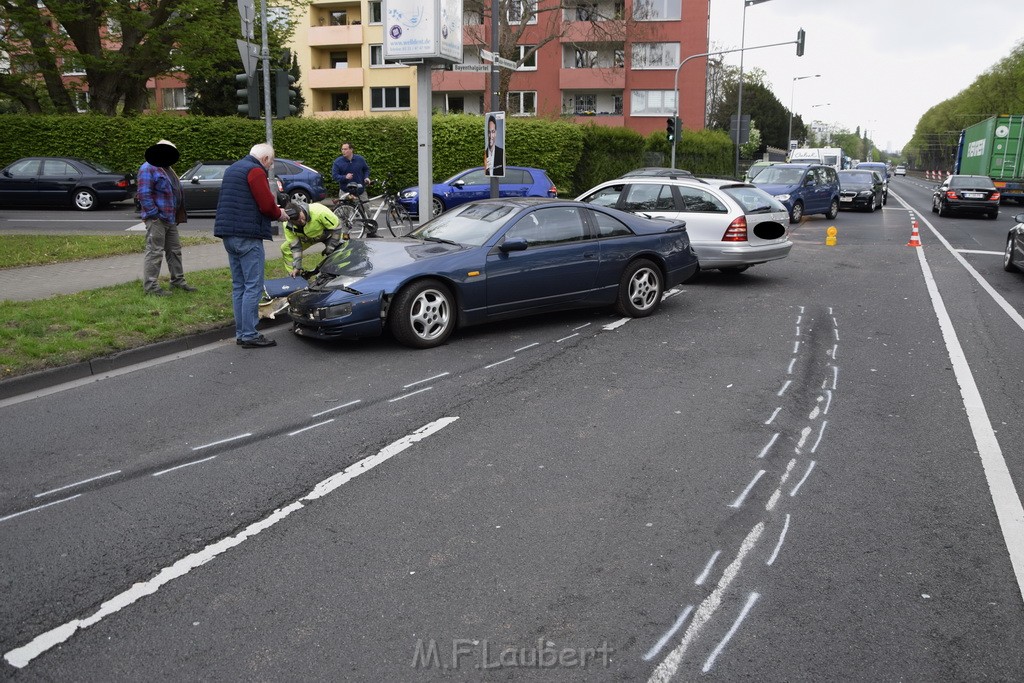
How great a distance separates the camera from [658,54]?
54.7 metres

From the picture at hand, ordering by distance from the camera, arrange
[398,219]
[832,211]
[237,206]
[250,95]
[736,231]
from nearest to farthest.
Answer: [237,206] → [736,231] → [250,95] → [398,219] → [832,211]

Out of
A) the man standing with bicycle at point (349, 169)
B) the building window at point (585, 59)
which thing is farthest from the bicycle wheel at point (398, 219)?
the building window at point (585, 59)

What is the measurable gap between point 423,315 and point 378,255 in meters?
0.91

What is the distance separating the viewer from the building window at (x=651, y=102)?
55.0 metres

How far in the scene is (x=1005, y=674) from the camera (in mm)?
3211

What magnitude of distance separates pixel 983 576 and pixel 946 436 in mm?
2147

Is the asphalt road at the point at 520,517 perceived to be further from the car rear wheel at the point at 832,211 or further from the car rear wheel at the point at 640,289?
the car rear wheel at the point at 832,211

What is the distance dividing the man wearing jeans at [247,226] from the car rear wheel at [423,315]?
51.7 inches

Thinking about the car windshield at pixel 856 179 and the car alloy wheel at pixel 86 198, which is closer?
the car alloy wheel at pixel 86 198

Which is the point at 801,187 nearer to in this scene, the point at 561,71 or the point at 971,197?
the point at 971,197

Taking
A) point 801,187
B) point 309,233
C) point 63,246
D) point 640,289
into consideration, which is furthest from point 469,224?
point 801,187

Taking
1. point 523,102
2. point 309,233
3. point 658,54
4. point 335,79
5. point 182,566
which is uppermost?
point 658,54

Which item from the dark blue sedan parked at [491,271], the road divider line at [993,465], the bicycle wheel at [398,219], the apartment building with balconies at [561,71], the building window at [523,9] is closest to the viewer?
the road divider line at [993,465]

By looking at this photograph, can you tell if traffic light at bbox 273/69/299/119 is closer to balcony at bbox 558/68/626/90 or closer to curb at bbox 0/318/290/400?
curb at bbox 0/318/290/400
